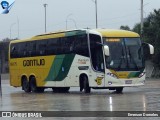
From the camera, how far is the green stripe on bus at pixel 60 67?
98.9 feet

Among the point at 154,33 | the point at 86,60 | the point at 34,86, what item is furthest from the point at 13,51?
the point at 154,33

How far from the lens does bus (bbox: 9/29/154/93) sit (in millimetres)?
27891

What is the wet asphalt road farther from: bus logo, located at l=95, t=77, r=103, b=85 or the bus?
the bus

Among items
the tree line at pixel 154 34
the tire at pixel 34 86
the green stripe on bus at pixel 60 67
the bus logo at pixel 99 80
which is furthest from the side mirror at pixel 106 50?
the tree line at pixel 154 34

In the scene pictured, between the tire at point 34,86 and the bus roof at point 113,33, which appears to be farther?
the tire at point 34,86

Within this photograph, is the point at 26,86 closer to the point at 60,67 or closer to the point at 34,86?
the point at 34,86

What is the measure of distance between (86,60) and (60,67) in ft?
8.60

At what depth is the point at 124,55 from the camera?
1107 inches

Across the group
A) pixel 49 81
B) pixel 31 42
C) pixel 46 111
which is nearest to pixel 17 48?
pixel 31 42

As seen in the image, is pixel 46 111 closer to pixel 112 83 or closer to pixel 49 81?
pixel 112 83

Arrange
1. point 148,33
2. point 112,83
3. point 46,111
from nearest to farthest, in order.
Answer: point 46,111 → point 112,83 → point 148,33

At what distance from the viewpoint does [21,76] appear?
34594 mm

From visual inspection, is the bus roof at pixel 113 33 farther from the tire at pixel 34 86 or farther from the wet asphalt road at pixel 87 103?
the tire at pixel 34 86

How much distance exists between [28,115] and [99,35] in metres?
12.9
